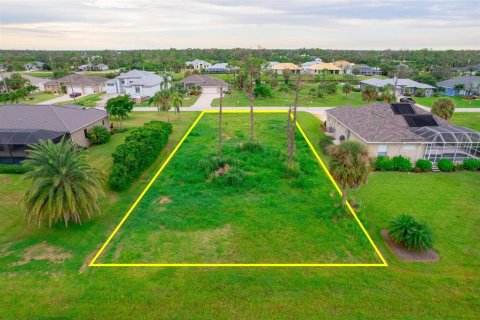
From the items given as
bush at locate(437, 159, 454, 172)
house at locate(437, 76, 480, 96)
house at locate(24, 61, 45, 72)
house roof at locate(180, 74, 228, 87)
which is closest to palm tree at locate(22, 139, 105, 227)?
bush at locate(437, 159, 454, 172)

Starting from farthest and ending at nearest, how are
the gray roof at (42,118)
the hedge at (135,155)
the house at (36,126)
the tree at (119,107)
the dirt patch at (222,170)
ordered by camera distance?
the tree at (119,107), the gray roof at (42,118), the house at (36,126), the dirt patch at (222,170), the hedge at (135,155)

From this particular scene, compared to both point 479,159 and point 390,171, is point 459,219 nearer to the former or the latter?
point 390,171

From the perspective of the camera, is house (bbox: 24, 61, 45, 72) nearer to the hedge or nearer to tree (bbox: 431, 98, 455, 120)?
the hedge

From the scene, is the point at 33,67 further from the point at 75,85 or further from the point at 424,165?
the point at 424,165

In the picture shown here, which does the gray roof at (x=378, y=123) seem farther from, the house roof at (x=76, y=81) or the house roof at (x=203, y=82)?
the house roof at (x=76, y=81)

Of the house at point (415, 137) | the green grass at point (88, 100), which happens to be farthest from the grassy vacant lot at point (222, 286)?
the green grass at point (88, 100)

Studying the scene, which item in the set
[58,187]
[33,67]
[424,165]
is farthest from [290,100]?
[33,67]
